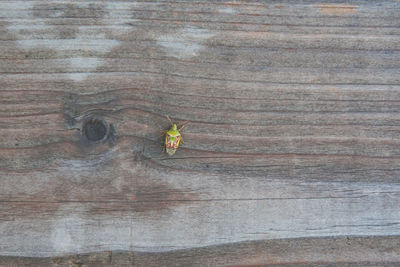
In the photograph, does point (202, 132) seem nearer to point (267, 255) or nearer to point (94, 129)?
point (94, 129)

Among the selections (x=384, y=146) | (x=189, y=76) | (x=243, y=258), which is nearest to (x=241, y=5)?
(x=189, y=76)

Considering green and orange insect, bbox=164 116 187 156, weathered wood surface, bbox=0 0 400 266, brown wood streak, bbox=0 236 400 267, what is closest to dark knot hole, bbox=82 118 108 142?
weathered wood surface, bbox=0 0 400 266

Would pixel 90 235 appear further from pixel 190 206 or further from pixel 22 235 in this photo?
pixel 190 206

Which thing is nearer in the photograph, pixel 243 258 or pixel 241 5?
pixel 243 258

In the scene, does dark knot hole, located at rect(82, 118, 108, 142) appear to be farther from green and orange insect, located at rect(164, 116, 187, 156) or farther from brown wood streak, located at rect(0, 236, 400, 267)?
brown wood streak, located at rect(0, 236, 400, 267)

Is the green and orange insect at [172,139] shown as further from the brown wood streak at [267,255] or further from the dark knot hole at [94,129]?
the brown wood streak at [267,255]

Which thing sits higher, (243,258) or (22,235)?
(22,235)
